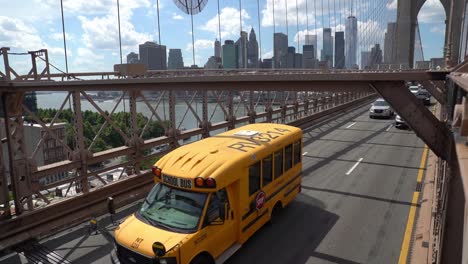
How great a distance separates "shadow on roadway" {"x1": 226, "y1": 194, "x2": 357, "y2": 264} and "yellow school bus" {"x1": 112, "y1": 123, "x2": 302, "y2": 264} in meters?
0.40

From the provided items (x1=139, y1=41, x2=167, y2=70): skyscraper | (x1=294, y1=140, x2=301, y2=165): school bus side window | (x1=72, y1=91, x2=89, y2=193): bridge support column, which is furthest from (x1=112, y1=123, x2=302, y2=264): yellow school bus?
(x1=139, y1=41, x2=167, y2=70): skyscraper

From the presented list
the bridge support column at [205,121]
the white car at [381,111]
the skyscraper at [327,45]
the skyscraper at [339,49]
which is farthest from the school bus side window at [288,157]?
the skyscraper at [339,49]

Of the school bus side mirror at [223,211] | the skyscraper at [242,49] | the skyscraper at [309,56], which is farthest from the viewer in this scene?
the skyscraper at [309,56]

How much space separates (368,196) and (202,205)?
674 centimetres

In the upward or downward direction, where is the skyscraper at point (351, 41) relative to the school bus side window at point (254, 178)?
upward

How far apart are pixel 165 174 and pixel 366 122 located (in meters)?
23.1

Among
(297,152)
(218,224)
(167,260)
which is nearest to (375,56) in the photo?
(297,152)

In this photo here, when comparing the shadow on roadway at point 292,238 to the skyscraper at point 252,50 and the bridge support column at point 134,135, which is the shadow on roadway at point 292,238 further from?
the skyscraper at point 252,50

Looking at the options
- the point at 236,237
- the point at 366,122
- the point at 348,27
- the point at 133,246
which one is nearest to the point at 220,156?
the point at 236,237

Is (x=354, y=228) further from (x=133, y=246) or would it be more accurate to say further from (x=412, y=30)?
(x=412, y=30)

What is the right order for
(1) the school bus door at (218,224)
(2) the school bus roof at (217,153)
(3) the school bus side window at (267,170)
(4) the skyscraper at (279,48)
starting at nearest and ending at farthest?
1. (1) the school bus door at (218,224)
2. (2) the school bus roof at (217,153)
3. (3) the school bus side window at (267,170)
4. (4) the skyscraper at (279,48)

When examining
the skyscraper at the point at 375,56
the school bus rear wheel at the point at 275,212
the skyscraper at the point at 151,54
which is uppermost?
the skyscraper at the point at 375,56

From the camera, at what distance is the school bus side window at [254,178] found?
26.6 ft

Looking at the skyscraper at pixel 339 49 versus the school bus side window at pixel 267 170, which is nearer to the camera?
the school bus side window at pixel 267 170
